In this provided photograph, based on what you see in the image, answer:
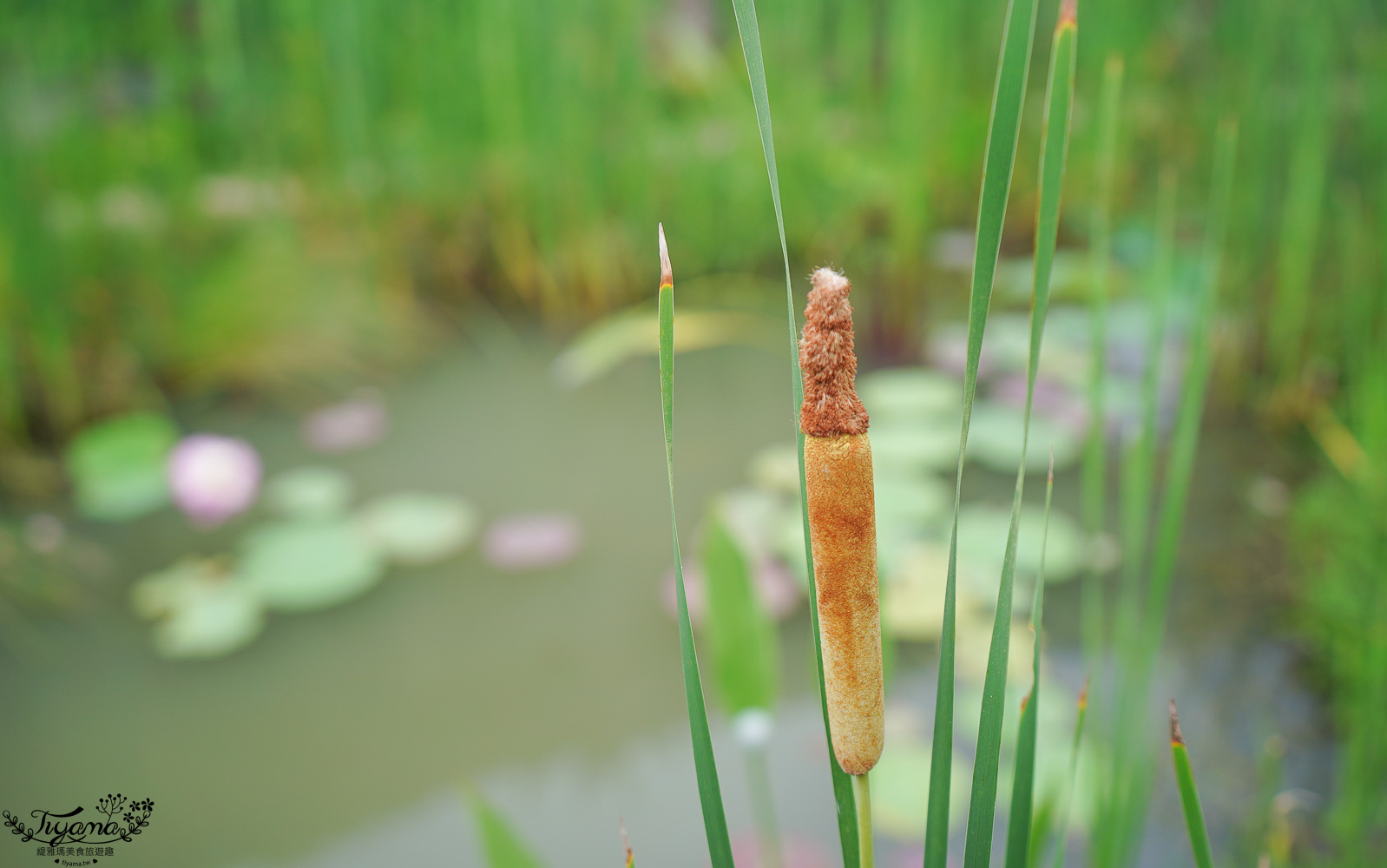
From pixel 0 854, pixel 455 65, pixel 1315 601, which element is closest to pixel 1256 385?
pixel 1315 601

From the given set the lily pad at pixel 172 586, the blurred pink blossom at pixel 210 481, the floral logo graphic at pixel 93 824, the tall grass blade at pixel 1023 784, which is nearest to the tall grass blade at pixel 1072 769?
the tall grass blade at pixel 1023 784

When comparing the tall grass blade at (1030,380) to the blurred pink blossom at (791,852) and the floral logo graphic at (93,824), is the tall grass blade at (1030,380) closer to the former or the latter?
the blurred pink blossom at (791,852)

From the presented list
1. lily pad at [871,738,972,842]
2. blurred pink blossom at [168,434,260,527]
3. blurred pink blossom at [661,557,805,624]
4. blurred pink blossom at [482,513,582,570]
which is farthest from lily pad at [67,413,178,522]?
lily pad at [871,738,972,842]

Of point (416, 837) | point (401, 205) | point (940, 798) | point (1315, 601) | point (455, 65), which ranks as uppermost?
point (455, 65)

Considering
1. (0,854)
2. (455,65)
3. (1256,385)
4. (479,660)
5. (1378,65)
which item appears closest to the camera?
(0,854)

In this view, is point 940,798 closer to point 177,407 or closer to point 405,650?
point 405,650

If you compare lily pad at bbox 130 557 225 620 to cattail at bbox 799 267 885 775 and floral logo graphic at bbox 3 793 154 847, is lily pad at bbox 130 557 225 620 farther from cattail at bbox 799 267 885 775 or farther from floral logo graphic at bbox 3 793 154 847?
cattail at bbox 799 267 885 775

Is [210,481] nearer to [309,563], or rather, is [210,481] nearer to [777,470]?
[309,563]
